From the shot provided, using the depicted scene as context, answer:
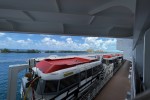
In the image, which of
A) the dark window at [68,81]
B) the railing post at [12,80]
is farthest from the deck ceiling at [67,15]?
the dark window at [68,81]

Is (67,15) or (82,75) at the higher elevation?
(67,15)

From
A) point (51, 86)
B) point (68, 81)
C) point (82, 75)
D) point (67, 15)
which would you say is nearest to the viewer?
point (51, 86)

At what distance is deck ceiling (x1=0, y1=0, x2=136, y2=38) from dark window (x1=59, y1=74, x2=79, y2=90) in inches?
68.3

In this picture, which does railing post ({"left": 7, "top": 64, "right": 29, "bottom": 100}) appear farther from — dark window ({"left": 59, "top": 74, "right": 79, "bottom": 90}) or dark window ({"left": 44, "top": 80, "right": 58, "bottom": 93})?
dark window ({"left": 59, "top": 74, "right": 79, "bottom": 90})

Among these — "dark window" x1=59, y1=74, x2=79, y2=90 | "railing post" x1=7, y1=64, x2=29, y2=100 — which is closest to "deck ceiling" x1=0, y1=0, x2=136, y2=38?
"railing post" x1=7, y1=64, x2=29, y2=100

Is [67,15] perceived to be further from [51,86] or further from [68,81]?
[51,86]

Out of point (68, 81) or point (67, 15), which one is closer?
point (68, 81)

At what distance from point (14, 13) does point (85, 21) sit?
7.53ft

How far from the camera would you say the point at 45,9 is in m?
3.32

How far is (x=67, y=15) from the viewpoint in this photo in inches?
165

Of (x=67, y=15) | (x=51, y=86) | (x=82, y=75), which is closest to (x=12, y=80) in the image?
(x=51, y=86)

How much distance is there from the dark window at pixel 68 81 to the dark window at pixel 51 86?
0.17 m

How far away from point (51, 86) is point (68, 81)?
1.87 ft

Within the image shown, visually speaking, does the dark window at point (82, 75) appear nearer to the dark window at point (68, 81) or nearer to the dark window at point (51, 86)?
the dark window at point (68, 81)
